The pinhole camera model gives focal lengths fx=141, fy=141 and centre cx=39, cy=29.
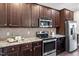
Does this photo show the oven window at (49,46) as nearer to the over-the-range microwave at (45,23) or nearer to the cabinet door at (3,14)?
the over-the-range microwave at (45,23)

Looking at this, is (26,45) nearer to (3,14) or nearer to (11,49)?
(11,49)

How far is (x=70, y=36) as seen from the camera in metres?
2.87

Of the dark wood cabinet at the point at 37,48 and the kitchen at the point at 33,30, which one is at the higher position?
the kitchen at the point at 33,30

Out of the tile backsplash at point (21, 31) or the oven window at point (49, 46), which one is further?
the oven window at point (49, 46)

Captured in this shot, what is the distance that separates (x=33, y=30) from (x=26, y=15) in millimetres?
457

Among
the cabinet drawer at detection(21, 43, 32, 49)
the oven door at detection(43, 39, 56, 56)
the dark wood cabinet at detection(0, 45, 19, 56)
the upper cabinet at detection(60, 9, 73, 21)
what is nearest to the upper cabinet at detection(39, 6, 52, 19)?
the upper cabinet at detection(60, 9, 73, 21)

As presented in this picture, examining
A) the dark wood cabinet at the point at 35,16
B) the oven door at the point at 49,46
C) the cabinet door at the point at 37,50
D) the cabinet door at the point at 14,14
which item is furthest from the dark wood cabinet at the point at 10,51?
the dark wood cabinet at the point at 35,16

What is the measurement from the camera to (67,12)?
2684 mm

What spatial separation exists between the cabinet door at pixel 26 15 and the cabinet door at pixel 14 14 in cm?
12

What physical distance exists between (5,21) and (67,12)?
1.20 metres

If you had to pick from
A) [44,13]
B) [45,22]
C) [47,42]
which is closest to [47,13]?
[44,13]

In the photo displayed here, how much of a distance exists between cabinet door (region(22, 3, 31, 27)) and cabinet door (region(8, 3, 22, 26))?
12 cm

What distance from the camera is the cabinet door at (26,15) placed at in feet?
10.4

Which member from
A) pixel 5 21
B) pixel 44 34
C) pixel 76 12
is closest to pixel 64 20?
pixel 76 12
